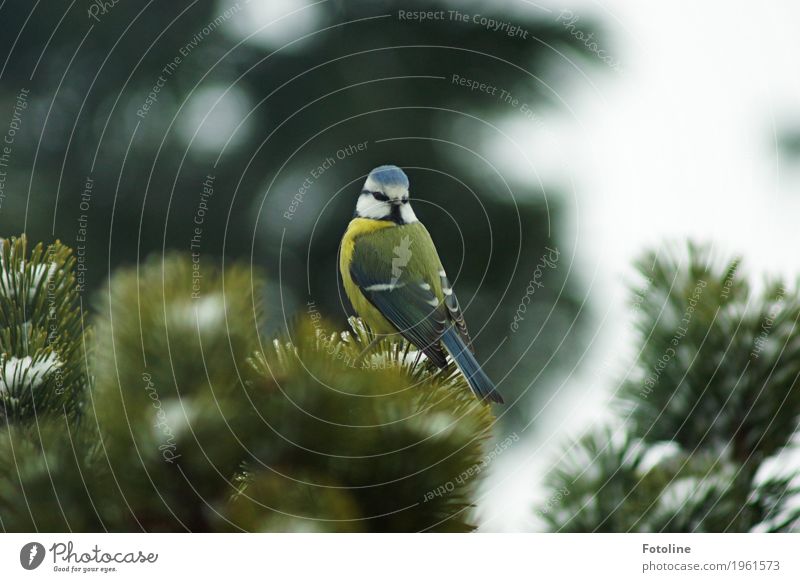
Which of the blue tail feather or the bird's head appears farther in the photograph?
the bird's head

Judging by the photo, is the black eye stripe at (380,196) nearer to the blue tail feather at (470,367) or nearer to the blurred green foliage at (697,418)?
the blue tail feather at (470,367)

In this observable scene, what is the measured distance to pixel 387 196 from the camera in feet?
4.21

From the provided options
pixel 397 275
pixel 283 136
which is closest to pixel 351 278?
pixel 397 275

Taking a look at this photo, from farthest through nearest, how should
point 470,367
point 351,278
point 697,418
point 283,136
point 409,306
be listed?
point 283,136
point 351,278
point 409,306
point 470,367
point 697,418

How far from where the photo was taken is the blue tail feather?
0.84 metres

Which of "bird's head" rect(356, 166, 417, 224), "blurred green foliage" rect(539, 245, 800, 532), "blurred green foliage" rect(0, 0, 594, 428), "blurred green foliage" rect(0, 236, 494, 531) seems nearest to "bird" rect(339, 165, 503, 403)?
"bird's head" rect(356, 166, 417, 224)

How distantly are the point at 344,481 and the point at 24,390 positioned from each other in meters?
0.29

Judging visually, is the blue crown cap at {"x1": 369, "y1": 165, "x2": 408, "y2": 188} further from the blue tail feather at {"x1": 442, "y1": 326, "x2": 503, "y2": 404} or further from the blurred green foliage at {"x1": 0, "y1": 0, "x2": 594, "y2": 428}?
the blurred green foliage at {"x1": 0, "y1": 0, "x2": 594, "y2": 428}

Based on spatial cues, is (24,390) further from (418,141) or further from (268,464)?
(418,141)

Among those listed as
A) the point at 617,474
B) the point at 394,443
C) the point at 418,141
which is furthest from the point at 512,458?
the point at 418,141

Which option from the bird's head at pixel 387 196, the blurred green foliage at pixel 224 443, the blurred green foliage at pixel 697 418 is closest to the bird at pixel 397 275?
the bird's head at pixel 387 196

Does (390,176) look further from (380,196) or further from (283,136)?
(283,136)
